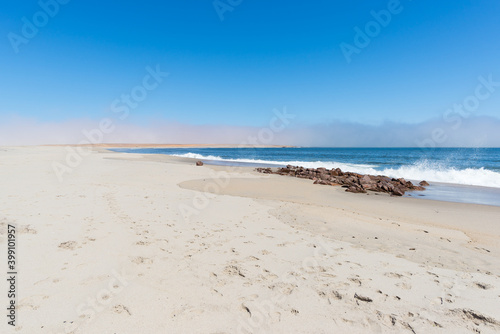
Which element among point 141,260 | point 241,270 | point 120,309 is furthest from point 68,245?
point 241,270

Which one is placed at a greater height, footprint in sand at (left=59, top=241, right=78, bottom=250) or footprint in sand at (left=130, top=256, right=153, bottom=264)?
footprint in sand at (left=59, top=241, right=78, bottom=250)

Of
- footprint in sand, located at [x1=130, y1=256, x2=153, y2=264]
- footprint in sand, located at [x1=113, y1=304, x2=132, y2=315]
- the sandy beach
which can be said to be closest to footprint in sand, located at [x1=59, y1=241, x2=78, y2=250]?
the sandy beach

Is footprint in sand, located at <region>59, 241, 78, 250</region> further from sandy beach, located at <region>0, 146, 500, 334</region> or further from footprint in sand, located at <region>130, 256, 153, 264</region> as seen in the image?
footprint in sand, located at <region>130, 256, 153, 264</region>

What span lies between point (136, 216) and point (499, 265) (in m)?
7.31

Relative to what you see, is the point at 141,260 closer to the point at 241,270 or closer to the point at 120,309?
the point at 120,309

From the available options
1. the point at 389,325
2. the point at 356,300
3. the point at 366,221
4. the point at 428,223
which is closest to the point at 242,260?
the point at 356,300

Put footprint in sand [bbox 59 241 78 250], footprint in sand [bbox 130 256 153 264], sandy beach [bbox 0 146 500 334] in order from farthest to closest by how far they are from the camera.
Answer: footprint in sand [bbox 59 241 78 250], footprint in sand [bbox 130 256 153 264], sandy beach [bbox 0 146 500 334]

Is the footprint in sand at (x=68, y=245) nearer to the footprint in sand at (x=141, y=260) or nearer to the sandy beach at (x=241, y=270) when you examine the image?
the sandy beach at (x=241, y=270)

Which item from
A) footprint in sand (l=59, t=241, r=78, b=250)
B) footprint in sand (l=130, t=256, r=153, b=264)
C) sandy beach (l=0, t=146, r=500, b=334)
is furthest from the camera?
footprint in sand (l=59, t=241, r=78, b=250)

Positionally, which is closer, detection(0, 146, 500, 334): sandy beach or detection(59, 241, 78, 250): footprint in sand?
detection(0, 146, 500, 334): sandy beach

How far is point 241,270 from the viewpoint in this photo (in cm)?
367

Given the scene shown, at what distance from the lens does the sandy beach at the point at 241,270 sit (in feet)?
8.53

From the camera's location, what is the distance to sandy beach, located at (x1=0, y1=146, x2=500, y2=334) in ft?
8.53

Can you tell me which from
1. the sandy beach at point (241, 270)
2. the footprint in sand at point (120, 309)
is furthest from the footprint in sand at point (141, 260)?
the footprint in sand at point (120, 309)
